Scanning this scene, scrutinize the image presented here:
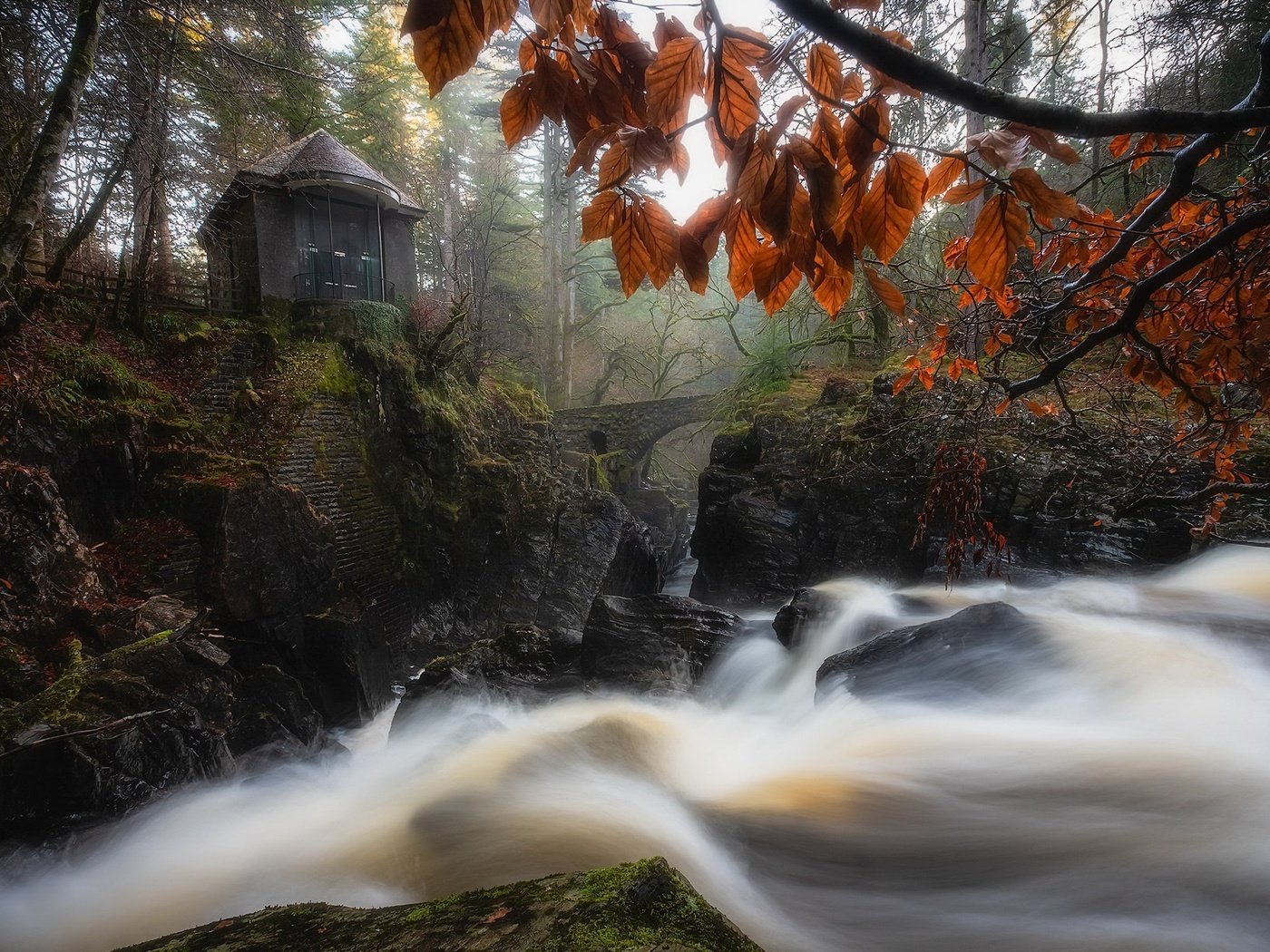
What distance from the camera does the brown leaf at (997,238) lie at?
0.89 meters

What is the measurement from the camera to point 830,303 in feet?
3.59

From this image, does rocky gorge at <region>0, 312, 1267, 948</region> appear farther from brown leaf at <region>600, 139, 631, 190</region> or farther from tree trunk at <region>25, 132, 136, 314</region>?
brown leaf at <region>600, 139, 631, 190</region>

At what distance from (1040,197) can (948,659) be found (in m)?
4.57

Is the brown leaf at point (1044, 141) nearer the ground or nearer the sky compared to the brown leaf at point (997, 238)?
nearer the sky

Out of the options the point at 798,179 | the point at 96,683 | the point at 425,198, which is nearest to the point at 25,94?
the point at 96,683

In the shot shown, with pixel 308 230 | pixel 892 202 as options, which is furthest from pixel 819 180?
pixel 308 230

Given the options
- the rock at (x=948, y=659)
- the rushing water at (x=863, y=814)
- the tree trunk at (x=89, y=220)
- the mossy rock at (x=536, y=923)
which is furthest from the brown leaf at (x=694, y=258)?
the tree trunk at (x=89, y=220)

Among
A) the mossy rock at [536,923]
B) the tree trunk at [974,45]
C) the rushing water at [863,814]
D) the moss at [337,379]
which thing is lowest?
the rushing water at [863,814]

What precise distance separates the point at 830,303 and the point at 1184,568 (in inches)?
278

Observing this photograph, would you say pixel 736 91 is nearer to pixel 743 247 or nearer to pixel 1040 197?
pixel 743 247

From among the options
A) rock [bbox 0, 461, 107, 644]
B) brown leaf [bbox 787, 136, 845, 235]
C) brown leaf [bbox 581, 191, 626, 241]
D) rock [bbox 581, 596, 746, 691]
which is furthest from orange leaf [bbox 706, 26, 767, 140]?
rock [bbox 0, 461, 107, 644]

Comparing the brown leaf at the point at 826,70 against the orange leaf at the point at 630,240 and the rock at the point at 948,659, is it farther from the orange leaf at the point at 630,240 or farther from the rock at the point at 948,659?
the rock at the point at 948,659

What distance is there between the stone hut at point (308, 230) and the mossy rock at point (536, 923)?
14244mm

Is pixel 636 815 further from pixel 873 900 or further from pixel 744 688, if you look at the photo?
pixel 744 688
